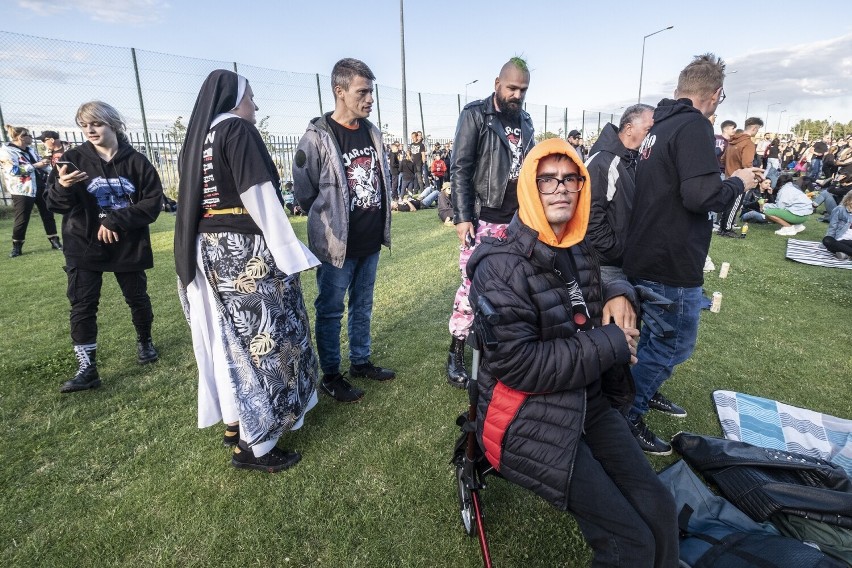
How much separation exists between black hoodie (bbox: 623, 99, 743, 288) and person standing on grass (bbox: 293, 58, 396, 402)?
177 centimetres

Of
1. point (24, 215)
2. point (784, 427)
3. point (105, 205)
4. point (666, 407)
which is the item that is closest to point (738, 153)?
point (784, 427)

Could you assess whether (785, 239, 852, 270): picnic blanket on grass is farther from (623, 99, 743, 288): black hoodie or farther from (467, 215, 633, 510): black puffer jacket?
(467, 215, 633, 510): black puffer jacket

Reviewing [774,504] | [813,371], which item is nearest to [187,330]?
[774,504]

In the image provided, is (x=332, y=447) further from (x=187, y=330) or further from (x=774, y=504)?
(x=187, y=330)

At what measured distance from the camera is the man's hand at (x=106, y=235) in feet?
11.0

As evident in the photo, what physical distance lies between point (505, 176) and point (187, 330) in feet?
11.8

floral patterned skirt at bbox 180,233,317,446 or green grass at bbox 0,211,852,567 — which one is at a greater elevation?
floral patterned skirt at bbox 180,233,317,446

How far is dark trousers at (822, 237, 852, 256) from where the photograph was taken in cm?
685

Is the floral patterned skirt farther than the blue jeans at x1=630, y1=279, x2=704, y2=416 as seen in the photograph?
No

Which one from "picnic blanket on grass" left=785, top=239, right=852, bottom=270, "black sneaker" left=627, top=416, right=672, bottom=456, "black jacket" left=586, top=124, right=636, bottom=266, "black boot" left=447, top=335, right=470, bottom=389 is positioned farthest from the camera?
"picnic blanket on grass" left=785, top=239, right=852, bottom=270

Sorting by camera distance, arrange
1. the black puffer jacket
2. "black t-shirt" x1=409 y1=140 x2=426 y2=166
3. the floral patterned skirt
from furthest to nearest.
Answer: "black t-shirt" x1=409 y1=140 x2=426 y2=166 < the floral patterned skirt < the black puffer jacket

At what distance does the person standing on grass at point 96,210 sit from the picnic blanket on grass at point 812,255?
9.28m

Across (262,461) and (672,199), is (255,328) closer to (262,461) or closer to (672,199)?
(262,461)

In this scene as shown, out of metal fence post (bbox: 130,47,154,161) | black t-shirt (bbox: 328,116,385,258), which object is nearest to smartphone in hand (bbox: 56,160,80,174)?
black t-shirt (bbox: 328,116,385,258)
